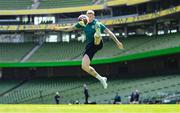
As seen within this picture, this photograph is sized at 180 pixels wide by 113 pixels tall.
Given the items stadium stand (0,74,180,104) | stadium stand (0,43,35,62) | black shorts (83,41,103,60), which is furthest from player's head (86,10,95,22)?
stadium stand (0,43,35,62)

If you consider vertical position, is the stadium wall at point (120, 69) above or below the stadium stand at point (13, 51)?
below

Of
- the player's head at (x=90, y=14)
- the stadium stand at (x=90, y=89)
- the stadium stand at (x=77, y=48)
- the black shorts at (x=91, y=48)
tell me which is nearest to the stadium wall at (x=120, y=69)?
the stadium stand at (x=90, y=89)

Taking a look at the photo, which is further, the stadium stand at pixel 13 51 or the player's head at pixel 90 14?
the stadium stand at pixel 13 51

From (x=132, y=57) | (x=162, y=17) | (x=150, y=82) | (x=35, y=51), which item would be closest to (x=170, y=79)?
(x=150, y=82)

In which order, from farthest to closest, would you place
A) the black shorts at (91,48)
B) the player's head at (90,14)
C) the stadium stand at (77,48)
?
the stadium stand at (77,48) → the black shorts at (91,48) → the player's head at (90,14)

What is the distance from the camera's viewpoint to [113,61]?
4859 centimetres

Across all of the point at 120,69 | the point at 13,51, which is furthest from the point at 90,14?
the point at 13,51

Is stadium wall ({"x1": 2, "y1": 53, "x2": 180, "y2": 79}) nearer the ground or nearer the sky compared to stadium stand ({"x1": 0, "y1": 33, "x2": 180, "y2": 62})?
nearer the ground

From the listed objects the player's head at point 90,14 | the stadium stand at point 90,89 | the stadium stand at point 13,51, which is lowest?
the stadium stand at point 90,89

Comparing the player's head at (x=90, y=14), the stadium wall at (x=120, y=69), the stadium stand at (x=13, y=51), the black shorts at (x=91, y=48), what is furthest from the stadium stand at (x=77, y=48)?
the player's head at (x=90, y=14)

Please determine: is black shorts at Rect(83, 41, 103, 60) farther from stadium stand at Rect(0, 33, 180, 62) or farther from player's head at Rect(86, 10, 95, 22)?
stadium stand at Rect(0, 33, 180, 62)

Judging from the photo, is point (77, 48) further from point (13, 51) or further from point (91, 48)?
point (91, 48)

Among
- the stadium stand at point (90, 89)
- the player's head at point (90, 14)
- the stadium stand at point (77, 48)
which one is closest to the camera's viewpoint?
the player's head at point (90, 14)

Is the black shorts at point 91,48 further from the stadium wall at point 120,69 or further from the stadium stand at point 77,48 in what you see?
the stadium wall at point 120,69
